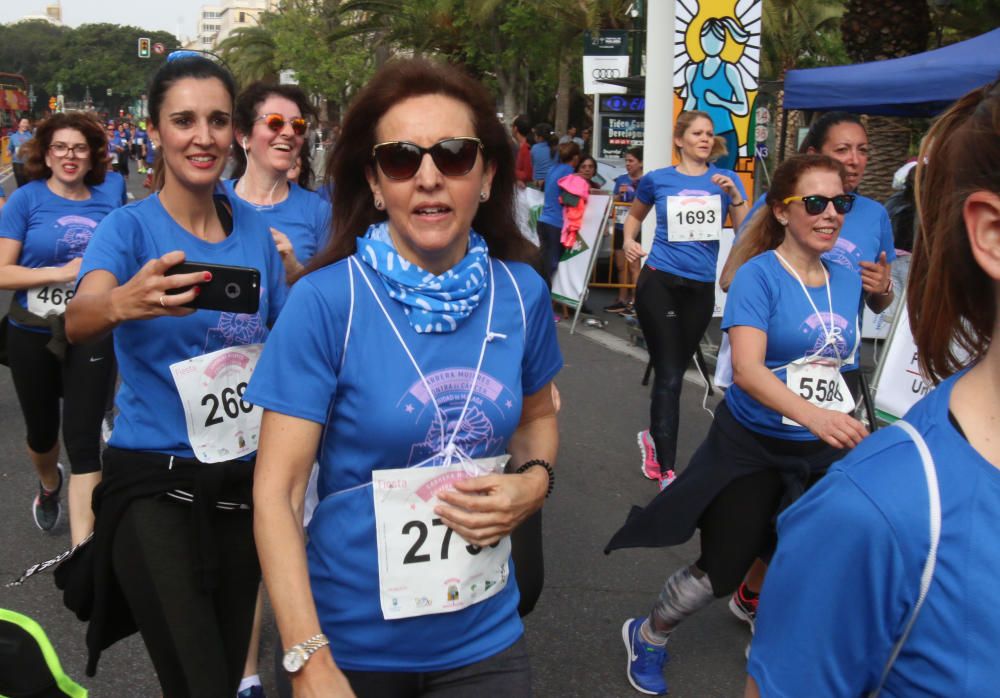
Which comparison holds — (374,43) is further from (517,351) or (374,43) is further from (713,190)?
(517,351)

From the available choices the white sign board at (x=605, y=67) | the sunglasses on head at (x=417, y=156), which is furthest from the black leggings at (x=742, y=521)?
the white sign board at (x=605, y=67)

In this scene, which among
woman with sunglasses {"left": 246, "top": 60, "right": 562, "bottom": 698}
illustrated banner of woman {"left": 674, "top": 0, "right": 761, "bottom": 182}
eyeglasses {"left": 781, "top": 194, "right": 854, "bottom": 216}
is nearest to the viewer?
woman with sunglasses {"left": 246, "top": 60, "right": 562, "bottom": 698}

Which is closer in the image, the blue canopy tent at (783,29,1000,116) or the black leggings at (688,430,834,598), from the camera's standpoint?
the black leggings at (688,430,834,598)

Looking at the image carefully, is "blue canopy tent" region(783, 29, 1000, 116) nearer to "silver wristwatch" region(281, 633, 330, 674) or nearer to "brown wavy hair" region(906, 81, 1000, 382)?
"brown wavy hair" region(906, 81, 1000, 382)

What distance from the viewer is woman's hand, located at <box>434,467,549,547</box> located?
6.84ft

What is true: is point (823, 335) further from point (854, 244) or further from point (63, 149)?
point (63, 149)

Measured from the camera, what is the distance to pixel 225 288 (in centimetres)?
257

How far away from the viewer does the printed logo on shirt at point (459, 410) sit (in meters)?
2.06

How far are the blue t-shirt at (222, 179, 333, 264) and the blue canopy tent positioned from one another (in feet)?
20.7

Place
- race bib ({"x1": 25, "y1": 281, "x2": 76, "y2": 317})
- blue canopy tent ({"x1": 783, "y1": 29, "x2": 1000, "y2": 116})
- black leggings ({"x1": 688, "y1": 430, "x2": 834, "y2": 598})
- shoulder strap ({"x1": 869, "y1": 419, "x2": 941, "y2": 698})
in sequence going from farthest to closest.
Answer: blue canopy tent ({"x1": 783, "y1": 29, "x2": 1000, "y2": 116}), race bib ({"x1": 25, "y1": 281, "x2": 76, "y2": 317}), black leggings ({"x1": 688, "y1": 430, "x2": 834, "y2": 598}), shoulder strap ({"x1": 869, "y1": 419, "x2": 941, "y2": 698})

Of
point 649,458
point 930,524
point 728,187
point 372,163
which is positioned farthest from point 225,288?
point 728,187

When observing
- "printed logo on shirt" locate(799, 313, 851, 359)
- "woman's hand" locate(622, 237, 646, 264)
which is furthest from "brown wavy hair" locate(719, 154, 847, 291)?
"woman's hand" locate(622, 237, 646, 264)

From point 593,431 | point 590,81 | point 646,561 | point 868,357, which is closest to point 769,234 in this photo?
point 646,561

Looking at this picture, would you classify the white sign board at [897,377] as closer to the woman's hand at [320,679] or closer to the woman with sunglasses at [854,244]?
the woman with sunglasses at [854,244]
